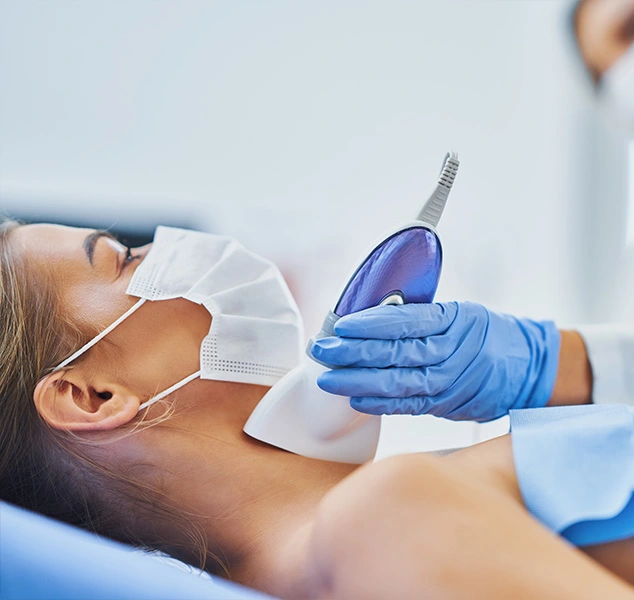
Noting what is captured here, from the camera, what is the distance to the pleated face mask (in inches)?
44.7

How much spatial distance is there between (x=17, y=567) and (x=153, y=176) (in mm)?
1346

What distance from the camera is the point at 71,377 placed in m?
1.08

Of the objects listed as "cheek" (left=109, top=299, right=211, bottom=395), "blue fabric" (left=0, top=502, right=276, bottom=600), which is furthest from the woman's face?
"blue fabric" (left=0, top=502, right=276, bottom=600)

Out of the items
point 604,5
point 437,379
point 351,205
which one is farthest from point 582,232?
point 437,379

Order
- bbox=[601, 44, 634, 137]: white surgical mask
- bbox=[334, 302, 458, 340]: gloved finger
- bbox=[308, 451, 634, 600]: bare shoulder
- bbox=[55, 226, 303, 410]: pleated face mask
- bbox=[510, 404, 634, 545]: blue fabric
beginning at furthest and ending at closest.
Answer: bbox=[601, 44, 634, 137]: white surgical mask, bbox=[55, 226, 303, 410]: pleated face mask, bbox=[334, 302, 458, 340]: gloved finger, bbox=[510, 404, 634, 545]: blue fabric, bbox=[308, 451, 634, 600]: bare shoulder

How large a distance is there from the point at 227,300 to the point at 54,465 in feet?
1.35

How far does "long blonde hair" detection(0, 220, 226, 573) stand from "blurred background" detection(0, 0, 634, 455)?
45 cm

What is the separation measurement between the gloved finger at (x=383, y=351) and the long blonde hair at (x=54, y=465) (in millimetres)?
373

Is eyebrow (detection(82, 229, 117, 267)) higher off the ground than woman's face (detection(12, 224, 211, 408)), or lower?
higher

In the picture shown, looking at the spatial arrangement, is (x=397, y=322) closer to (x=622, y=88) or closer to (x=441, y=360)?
(x=441, y=360)

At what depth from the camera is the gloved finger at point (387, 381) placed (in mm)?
1032

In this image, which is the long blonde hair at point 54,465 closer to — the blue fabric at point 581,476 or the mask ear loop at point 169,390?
the mask ear loop at point 169,390

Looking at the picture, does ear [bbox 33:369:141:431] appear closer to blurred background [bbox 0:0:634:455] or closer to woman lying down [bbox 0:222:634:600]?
woman lying down [bbox 0:222:634:600]

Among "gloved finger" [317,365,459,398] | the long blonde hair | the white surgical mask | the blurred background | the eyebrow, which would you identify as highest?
the white surgical mask
